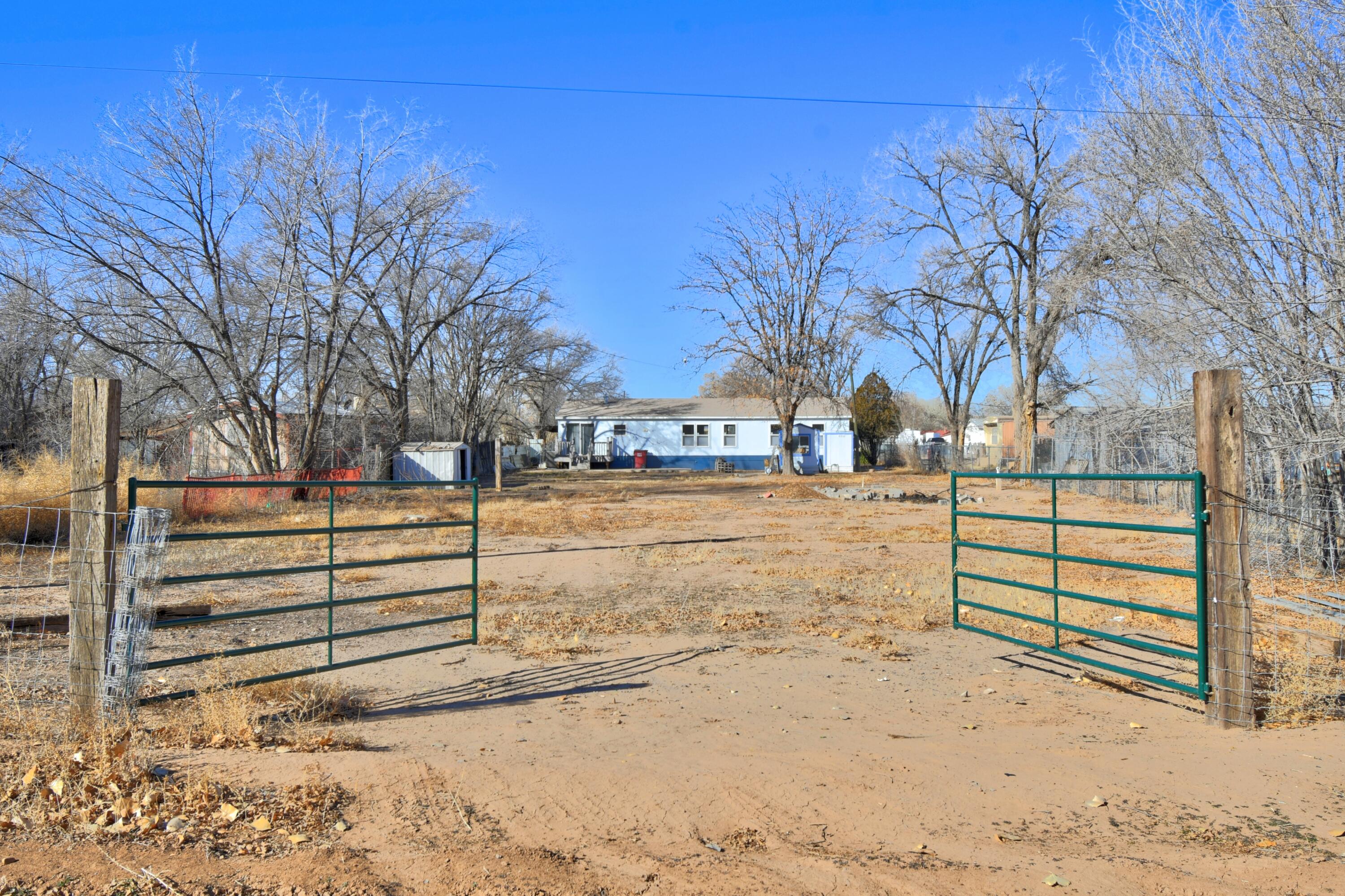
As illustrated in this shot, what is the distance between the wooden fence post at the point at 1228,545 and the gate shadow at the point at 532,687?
4.15m

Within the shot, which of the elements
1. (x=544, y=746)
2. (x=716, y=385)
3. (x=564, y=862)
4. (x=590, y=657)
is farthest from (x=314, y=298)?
(x=716, y=385)

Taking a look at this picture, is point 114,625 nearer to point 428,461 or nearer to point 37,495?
point 37,495

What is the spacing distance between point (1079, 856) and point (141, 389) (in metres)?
26.9

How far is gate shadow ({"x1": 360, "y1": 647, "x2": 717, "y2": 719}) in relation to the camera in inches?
253

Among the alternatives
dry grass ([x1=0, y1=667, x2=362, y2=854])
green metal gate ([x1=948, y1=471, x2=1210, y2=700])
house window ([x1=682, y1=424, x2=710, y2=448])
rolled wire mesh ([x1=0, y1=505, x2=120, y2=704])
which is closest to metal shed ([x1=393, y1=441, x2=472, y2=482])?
house window ([x1=682, y1=424, x2=710, y2=448])

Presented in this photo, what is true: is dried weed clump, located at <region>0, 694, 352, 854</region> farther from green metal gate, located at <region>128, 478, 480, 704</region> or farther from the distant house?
the distant house

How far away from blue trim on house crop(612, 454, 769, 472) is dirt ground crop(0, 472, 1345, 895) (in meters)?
43.5

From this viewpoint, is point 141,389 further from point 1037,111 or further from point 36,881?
point 1037,111

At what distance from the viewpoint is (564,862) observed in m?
3.76

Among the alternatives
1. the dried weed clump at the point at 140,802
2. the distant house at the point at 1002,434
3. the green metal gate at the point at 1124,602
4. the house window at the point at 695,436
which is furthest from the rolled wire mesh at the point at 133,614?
the house window at the point at 695,436

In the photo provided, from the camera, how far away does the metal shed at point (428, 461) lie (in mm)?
36500

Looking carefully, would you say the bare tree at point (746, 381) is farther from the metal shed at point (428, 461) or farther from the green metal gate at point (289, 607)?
the green metal gate at point (289, 607)

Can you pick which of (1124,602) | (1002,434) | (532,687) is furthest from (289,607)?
(1002,434)

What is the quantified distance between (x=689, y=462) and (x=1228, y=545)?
48352mm
